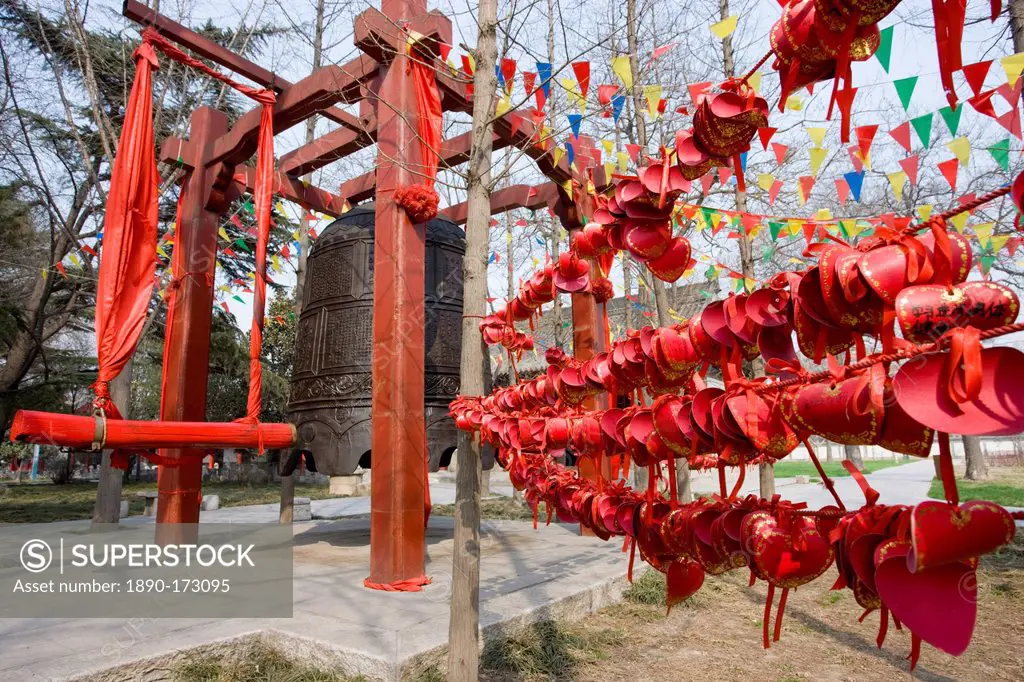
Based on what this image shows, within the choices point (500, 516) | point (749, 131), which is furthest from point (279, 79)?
point (500, 516)

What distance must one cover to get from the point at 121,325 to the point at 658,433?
13.0ft

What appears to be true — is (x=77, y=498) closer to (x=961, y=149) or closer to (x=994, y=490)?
(x=961, y=149)

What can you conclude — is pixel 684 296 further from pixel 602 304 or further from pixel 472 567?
pixel 472 567

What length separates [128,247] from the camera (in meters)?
4.10

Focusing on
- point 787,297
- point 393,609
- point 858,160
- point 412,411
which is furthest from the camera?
point 858,160

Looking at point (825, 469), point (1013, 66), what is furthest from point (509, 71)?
point (825, 469)

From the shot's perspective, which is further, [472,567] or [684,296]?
[684,296]

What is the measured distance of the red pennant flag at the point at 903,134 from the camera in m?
4.85

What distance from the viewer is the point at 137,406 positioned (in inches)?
726

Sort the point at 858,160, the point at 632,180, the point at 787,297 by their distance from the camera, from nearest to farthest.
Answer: the point at 787,297
the point at 632,180
the point at 858,160

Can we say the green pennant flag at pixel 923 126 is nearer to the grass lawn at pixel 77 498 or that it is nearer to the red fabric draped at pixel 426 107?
the red fabric draped at pixel 426 107

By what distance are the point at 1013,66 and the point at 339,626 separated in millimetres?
5547

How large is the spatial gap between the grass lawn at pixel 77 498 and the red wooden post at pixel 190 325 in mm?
5201

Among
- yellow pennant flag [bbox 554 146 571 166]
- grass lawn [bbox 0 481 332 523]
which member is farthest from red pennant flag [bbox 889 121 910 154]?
grass lawn [bbox 0 481 332 523]
